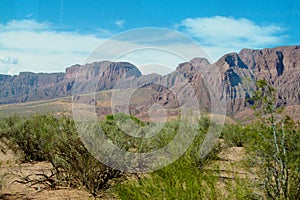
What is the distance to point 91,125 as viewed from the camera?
920 centimetres

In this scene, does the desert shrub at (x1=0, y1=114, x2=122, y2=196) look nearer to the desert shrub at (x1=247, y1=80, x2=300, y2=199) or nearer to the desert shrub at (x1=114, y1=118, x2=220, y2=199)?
the desert shrub at (x1=114, y1=118, x2=220, y2=199)

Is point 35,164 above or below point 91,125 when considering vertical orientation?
below

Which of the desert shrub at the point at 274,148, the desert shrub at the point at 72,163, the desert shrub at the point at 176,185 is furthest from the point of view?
the desert shrub at the point at 72,163

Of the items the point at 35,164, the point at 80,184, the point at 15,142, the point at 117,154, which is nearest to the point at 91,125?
the point at 117,154

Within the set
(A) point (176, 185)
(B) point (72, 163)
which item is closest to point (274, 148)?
(A) point (176, 185)

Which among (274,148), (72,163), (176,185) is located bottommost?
(72,163)

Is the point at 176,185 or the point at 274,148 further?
the point at 274,148

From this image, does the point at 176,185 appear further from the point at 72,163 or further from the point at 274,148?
the point at 72,163

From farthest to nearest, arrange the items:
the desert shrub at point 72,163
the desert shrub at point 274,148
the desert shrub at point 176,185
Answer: the desert shrub at point 72,163, the desert shrub at point 274,148, the desert shrub at point 176,185

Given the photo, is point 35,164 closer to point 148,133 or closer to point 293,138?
point 148,133

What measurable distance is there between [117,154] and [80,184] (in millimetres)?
1838

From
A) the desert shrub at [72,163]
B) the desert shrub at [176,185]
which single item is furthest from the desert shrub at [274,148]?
the desert shrub at [72,163]

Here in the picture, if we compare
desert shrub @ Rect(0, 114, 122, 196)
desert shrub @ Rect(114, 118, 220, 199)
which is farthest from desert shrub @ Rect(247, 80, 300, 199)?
desert shrub @ Rect(0, 114, 122, 196)

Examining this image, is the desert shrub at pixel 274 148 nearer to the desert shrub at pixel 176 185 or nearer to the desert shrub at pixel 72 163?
the desert shrub at pixel 176 185
